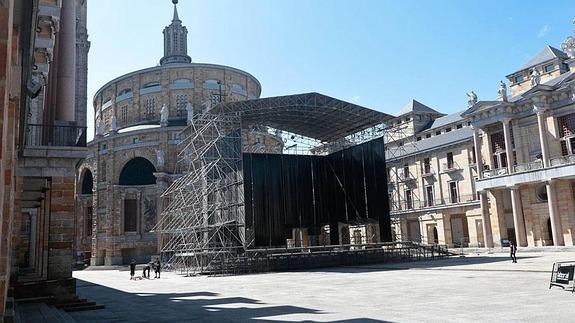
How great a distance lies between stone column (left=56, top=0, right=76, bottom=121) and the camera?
1703 centimetres

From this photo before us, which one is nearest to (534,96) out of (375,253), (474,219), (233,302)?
(474,219)

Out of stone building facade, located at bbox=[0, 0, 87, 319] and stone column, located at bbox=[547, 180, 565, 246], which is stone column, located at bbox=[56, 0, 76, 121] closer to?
stone building facade, located at bbox=[0, 0, 87, 319]

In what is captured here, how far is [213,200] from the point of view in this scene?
38.1 meters

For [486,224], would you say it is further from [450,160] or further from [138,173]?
[138,173]

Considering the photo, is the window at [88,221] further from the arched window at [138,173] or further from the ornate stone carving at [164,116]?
the ornate stone carving at [164,116]

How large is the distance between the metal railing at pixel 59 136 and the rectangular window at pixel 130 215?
37.4m

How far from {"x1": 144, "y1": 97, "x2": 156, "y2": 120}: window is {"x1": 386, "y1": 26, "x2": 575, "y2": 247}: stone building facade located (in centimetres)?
2733

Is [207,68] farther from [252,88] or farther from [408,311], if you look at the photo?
[408,311]

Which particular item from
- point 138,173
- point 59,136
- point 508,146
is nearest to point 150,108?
point 138,173

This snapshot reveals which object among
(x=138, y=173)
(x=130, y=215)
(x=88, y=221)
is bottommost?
(x=88, y=221)

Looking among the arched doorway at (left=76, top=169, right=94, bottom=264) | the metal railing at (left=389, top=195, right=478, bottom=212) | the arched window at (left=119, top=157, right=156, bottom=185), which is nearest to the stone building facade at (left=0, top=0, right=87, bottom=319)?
the arched window at (left=119, top=157, right=156, bottom=185)

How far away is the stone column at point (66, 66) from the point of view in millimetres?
17031

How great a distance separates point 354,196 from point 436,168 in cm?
1418

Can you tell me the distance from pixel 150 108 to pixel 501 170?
3812cm
